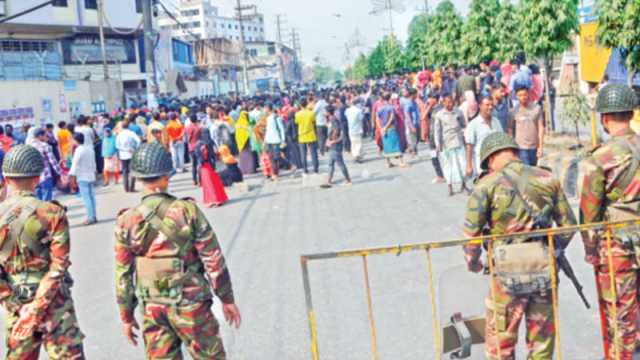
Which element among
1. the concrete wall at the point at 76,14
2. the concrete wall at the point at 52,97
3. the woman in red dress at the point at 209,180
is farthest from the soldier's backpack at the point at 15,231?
the concrete wall at the point at 76,14

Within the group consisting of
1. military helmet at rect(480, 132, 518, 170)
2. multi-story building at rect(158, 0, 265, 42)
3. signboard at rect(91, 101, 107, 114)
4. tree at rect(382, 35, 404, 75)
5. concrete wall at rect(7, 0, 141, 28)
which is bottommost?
military helmet at rect(480, 132, 518, 170)

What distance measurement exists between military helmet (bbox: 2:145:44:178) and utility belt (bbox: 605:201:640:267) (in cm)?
354

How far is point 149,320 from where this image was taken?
430 cm

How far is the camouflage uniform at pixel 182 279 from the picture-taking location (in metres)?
4.24

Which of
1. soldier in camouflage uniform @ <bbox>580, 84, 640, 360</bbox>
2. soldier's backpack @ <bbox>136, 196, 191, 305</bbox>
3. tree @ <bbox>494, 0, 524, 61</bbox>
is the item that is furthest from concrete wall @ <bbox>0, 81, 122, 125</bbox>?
soldier in camouflage uniform @ <bbox>580, 84, 640, 360</bbox>

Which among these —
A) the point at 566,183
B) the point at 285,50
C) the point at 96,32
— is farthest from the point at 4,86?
the point at 285,50

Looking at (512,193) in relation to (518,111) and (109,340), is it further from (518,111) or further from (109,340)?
(518,111)

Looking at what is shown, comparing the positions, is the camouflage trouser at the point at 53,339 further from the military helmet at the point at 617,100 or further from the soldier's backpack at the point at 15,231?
the military helmet at the point at 617,100

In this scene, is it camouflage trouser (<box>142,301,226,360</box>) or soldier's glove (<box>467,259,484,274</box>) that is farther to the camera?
soldier's glove (<box>467,259,484,274</box>)

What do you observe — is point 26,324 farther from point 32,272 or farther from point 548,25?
point 548,25

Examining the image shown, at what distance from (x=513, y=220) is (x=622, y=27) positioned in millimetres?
8373

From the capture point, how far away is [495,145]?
4.41m

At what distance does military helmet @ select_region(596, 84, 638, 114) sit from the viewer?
4.68 m

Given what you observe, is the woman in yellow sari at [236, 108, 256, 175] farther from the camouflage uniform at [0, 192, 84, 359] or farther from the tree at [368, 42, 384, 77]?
the tree at [368, 42, 384, 77]
